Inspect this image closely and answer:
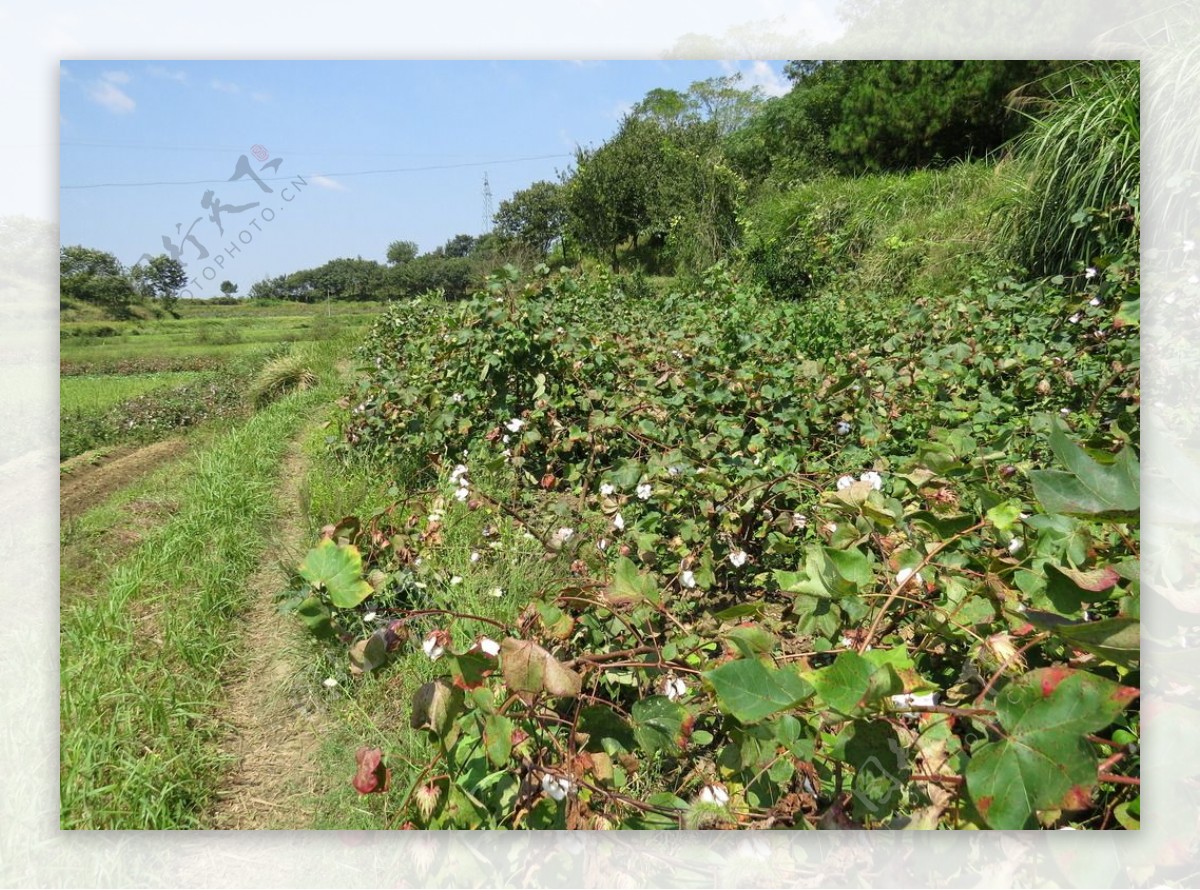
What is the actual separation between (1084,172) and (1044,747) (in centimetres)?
272

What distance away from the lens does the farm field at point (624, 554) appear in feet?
2.64

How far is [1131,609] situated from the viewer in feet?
2.40

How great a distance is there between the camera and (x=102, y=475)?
185 centimetres

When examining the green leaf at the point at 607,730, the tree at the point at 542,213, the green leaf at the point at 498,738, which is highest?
the tree at the point at 542,213

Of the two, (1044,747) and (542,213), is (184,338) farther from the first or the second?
(542,213)

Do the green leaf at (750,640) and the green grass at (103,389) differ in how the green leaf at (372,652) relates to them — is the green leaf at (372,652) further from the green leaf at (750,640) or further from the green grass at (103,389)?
the green grass at (103,389)

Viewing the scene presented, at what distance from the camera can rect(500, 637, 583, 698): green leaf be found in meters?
0.83

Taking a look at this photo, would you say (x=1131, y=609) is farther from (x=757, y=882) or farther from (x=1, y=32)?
(x=1, y=32)

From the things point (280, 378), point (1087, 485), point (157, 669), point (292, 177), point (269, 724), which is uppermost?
point (292, 177)

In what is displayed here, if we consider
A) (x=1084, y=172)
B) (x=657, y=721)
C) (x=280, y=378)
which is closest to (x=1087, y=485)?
(x=657, y=721)

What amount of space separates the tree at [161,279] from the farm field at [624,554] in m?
0.07

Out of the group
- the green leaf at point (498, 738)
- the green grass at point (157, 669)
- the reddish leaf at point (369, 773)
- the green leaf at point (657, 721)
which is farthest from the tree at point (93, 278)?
the green leaf at point (657, 721)

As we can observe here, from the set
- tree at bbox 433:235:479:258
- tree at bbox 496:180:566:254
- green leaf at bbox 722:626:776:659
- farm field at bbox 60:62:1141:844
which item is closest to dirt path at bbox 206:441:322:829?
farm field at bbox 60:62:1141:844

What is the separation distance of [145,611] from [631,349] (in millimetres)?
2005
